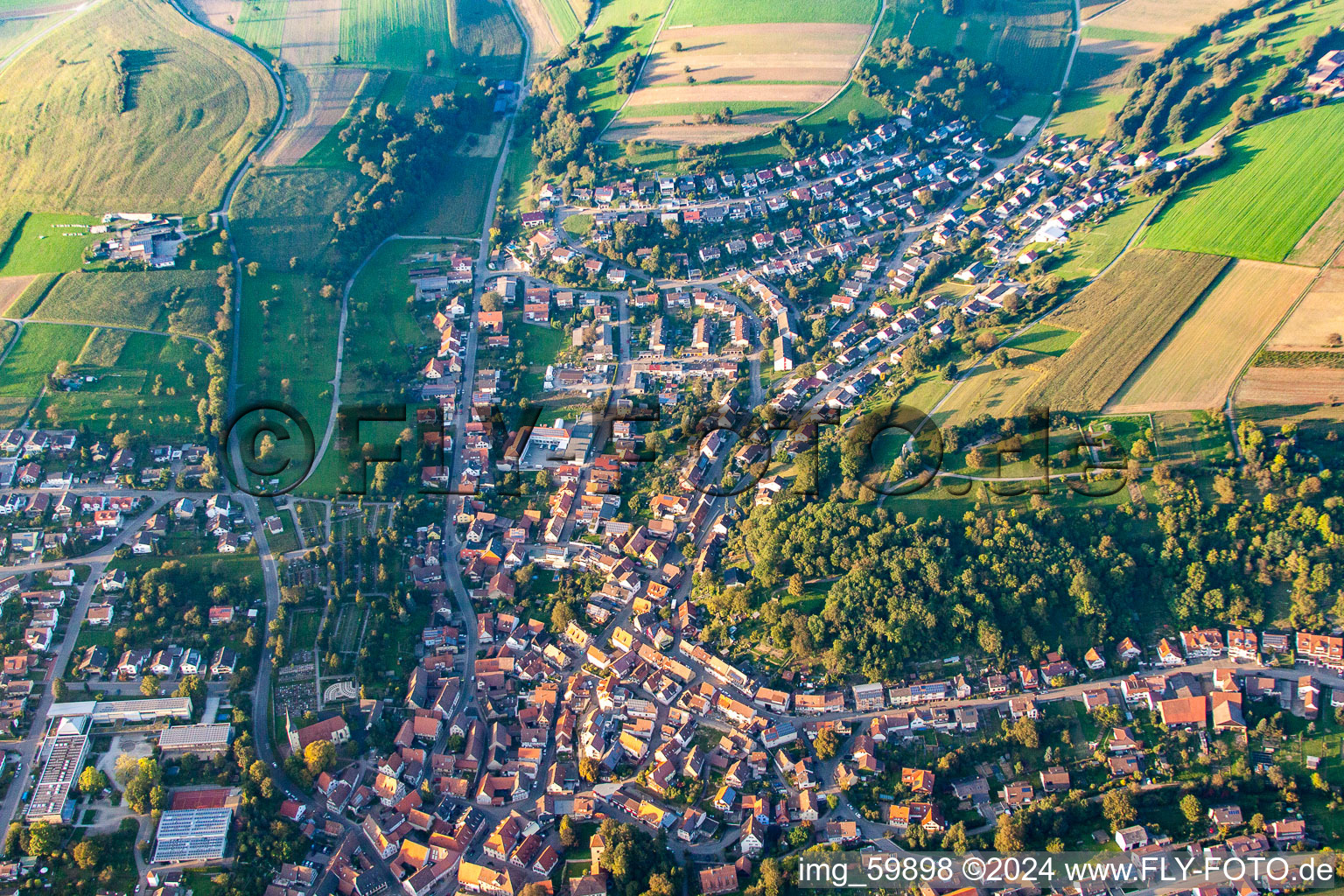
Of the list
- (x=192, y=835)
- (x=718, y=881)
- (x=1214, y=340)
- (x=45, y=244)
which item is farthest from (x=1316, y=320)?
(x=45, y=244)

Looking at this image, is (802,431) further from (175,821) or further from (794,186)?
(175,821)

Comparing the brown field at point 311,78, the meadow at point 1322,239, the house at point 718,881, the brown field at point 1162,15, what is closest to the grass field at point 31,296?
the brown field at point 311,78

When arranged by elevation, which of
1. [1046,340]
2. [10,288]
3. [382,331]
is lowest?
[1046,340]

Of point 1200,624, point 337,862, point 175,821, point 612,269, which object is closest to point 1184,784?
point 1200,624

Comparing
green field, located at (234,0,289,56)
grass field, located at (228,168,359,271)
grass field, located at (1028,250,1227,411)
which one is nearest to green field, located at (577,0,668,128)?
grass field, located at (228,168,359,271)

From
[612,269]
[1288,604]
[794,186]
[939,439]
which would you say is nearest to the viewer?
[1288,604]

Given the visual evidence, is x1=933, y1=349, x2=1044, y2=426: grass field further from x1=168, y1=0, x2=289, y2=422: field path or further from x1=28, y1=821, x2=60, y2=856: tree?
x1=28, y1=821, x2=60, y2=856: tree

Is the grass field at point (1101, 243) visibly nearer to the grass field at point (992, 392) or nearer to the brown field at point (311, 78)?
the grass field at point (992, 392)

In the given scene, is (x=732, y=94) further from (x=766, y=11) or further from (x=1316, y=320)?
(x=1316, y=320)
